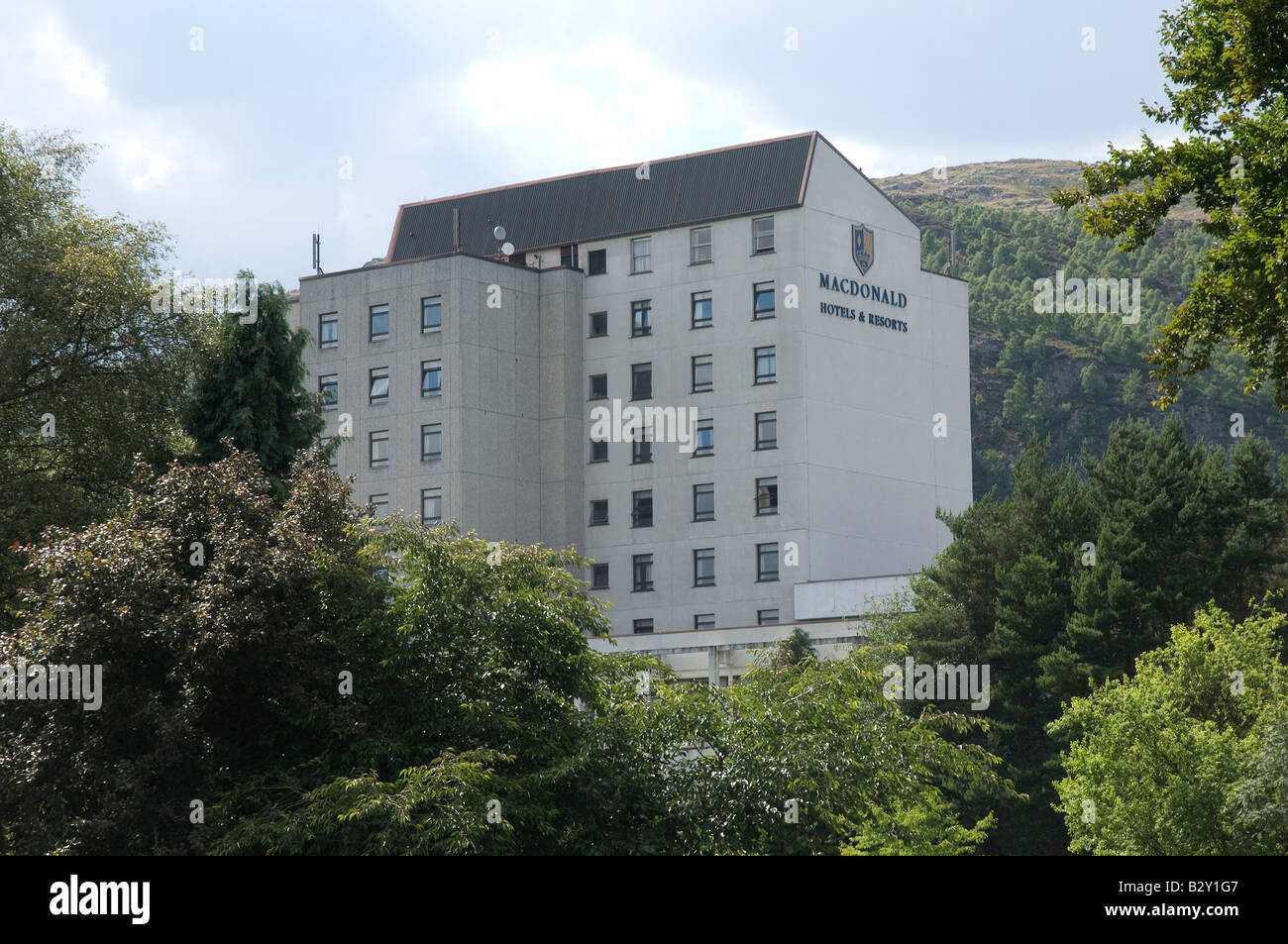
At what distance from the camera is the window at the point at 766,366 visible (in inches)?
3565

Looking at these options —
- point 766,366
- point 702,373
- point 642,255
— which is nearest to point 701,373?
point 702,373

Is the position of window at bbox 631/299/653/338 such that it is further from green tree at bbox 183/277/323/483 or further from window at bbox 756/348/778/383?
green tree at bbox 183/277/323/483

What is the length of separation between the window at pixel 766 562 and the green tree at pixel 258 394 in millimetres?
43569

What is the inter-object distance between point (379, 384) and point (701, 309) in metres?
18.0

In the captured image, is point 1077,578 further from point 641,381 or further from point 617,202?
point 617,202

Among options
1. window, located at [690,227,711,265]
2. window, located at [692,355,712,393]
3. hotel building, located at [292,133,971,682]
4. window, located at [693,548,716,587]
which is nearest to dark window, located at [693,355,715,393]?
window, located at [692,355,712,393]

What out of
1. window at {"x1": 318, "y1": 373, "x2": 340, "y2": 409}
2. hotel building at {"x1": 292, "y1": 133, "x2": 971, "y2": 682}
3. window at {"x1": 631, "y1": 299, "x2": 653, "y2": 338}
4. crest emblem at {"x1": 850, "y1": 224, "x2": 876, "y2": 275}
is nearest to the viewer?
hotel building at {"x1": 292, "y1": 133, "x2": 971, "y2": 682}

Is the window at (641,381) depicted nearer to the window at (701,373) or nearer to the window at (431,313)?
the window at (701,373)

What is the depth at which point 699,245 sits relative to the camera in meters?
93.1

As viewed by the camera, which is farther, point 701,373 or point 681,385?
point 681,385

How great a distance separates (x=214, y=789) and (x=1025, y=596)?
4520 cm

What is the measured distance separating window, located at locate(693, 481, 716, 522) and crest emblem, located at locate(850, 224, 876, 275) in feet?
47.5

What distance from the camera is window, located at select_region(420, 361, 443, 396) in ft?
299
